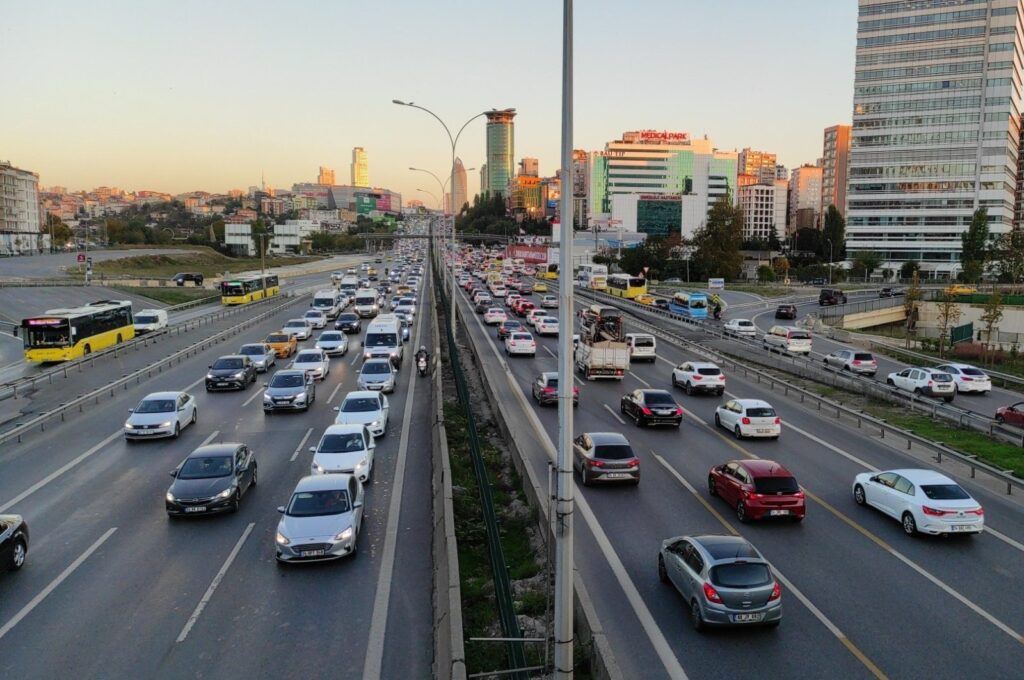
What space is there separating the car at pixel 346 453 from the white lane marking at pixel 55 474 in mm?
6572

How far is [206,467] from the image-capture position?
1658cm

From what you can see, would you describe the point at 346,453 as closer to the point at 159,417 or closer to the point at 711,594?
the point at 159,417

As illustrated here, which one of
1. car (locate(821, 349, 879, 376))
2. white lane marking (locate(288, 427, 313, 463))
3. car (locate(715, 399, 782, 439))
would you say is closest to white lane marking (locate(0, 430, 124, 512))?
white lane marking (locate(288, 427, 313, 463))

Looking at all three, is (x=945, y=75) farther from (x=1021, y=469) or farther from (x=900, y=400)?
(x=1021, y=469)

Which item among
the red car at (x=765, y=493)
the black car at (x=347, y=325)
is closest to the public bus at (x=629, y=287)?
the black car at (x=347, y=325)

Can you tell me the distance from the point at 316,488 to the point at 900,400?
24.1m

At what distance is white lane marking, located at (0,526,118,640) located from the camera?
449 inches

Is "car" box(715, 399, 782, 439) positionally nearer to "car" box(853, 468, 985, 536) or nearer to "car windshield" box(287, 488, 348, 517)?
"car" box(853, 468, 985, 536)

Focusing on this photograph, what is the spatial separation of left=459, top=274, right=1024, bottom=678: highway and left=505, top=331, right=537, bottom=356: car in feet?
58.2

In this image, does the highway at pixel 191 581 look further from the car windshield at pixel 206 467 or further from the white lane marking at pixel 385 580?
the car windshield at pixel 206 467

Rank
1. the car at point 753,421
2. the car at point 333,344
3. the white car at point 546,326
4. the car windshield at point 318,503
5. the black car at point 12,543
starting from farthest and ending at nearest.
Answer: the white car at point 546,326, the car at point 333,344, the car at point 753,421, the car windshield at point 318,503, the black car at point 12,543

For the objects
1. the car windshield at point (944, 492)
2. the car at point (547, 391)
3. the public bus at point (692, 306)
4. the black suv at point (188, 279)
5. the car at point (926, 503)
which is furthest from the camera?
the black suv at point (188, 279)

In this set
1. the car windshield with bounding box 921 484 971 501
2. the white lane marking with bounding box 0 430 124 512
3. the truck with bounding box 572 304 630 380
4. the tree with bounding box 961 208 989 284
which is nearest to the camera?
the car windshield with bounding box 921 484 971 501

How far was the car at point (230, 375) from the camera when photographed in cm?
3050
